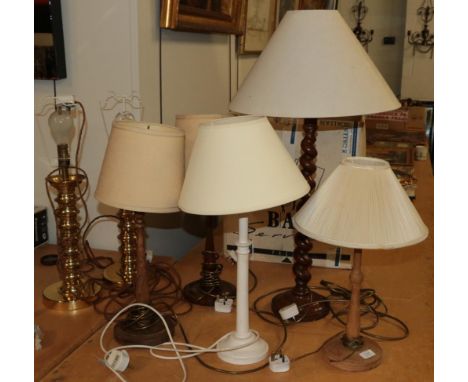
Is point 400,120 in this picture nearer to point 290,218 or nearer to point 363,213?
point 290,218

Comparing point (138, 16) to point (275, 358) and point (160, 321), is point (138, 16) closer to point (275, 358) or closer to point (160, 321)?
point (160, 321)

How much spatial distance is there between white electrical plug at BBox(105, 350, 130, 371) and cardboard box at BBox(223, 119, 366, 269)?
0.57 metres

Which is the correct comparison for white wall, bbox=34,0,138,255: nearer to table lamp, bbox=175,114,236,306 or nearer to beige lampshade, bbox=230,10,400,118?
table lamp, bbox=175,114,236,306

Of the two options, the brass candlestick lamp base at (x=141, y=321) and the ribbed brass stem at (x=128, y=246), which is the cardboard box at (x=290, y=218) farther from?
the brass candlestick lamp base at (x=141, y=321)

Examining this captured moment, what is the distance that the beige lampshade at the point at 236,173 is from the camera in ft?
3.02

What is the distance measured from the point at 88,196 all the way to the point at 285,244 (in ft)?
1.93

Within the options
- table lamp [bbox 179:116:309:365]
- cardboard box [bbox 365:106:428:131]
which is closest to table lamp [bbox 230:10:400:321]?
table lamp [bbox 179:116:309:365]

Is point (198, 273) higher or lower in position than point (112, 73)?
lower

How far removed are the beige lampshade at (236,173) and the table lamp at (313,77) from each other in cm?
14

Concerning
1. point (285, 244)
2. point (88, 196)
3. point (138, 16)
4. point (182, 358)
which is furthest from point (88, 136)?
point (182, 358)

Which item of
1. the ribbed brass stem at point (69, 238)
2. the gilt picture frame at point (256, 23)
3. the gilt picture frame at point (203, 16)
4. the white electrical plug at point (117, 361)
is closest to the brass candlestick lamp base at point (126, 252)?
the ribbed brass stem at point (69, 238)

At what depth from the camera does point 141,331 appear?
3.67 feet

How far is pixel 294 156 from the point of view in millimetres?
1500

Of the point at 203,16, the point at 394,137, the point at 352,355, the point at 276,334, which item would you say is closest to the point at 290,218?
the point at 276,334
